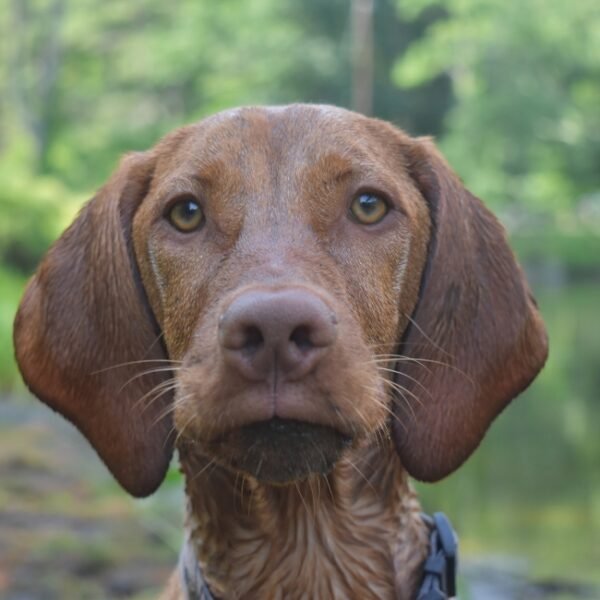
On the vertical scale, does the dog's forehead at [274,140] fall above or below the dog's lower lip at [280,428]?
above

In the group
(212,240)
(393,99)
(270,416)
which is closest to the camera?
(270,416)

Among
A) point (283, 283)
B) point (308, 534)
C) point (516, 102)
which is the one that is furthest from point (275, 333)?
point (516, 102)

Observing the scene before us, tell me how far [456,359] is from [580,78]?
29819 mm

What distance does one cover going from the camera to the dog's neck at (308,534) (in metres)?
3.18

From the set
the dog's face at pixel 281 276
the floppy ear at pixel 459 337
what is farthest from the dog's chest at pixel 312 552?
the dog's face at pixel 281 276

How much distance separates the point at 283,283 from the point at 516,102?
95.4ft

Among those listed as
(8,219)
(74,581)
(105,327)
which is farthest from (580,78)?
(105,327)

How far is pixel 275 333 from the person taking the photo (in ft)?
8.00

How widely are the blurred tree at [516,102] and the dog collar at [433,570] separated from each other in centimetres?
2607

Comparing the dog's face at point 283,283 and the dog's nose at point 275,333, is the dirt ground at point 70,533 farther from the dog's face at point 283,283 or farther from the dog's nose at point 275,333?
the dog's nose at point 275,333

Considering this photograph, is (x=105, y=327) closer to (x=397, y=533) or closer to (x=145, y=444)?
(x=145, y=444)

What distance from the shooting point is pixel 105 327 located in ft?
11.0

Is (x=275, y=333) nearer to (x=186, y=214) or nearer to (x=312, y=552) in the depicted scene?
(x=186, y=214)

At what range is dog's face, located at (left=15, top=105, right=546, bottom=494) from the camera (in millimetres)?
2699
